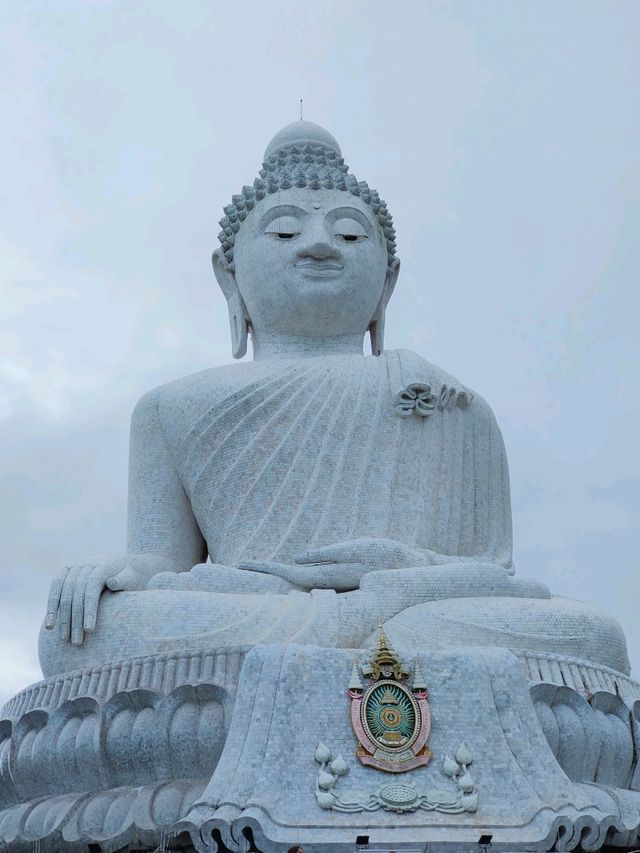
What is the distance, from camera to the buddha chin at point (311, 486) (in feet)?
24.8

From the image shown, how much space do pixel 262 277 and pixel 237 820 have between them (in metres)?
5.07

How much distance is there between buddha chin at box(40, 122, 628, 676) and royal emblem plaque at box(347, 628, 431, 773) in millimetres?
606

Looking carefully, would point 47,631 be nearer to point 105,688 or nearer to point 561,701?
point 105,688

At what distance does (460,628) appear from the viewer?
7410 mm

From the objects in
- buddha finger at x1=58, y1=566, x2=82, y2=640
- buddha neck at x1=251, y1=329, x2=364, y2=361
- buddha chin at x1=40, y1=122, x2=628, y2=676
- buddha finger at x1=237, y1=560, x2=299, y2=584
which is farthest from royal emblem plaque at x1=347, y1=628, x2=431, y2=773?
buddha neck at x1=251, y1=329, x2=364, y2=361

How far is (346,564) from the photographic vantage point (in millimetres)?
8078

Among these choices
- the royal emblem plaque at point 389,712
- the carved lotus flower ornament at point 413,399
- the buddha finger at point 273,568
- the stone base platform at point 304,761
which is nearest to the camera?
the stone base platform at point 304,761

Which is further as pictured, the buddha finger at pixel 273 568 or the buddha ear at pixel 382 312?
the buddha ear at pixel 382 312

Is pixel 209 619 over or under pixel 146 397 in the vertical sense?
under

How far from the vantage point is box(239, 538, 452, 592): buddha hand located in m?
8.05

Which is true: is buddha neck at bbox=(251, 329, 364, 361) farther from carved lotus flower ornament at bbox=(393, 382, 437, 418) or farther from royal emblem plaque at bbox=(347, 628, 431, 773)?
royal emblem plaque at bbox=(347, 628, 431, 773)

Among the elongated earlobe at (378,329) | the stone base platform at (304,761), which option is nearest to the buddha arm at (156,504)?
the stone base platform at (304,761)

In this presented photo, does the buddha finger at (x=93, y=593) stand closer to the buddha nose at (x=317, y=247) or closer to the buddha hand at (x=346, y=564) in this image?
the buddha hand at (x=346, y=564)

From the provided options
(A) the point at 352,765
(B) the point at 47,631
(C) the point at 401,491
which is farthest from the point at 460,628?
(B) the point at 47,631
